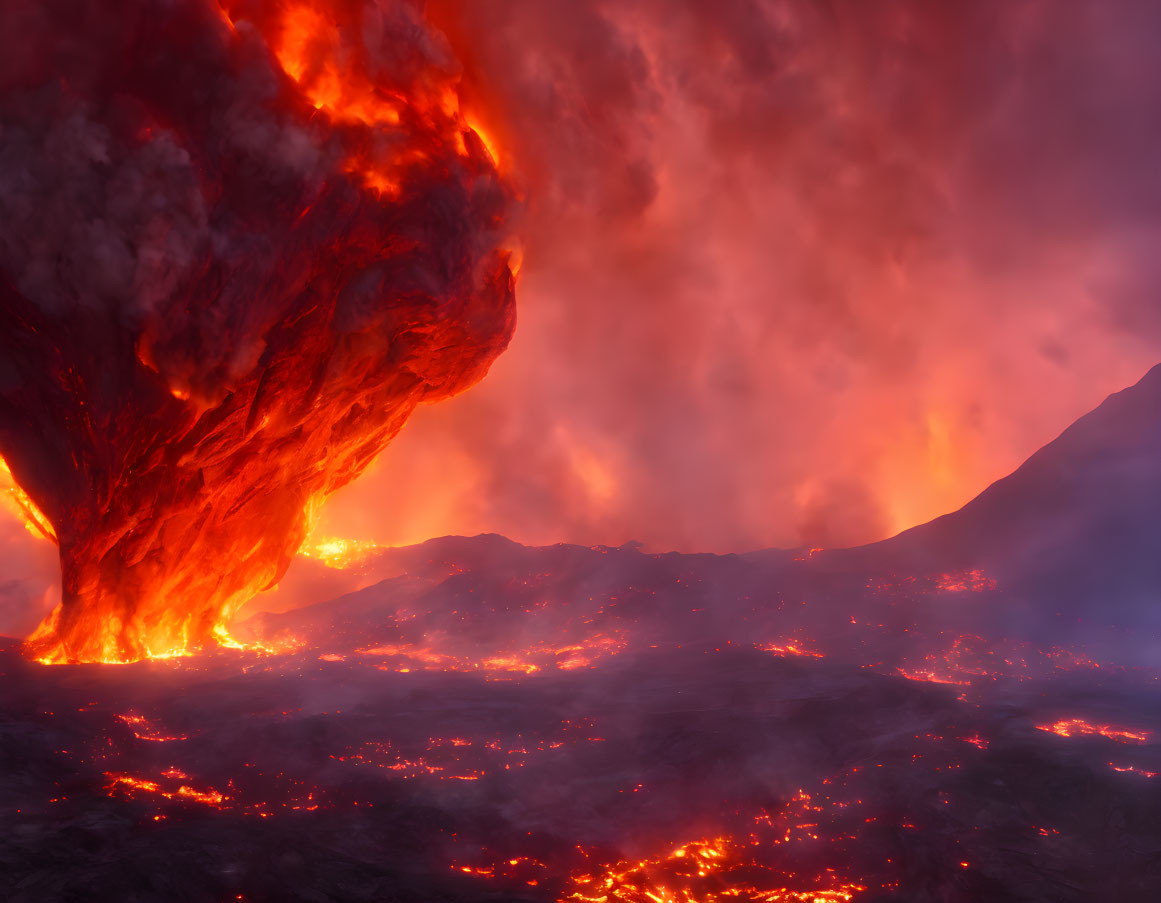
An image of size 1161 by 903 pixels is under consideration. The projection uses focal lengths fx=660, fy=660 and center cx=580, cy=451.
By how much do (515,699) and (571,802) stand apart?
14.3 feet

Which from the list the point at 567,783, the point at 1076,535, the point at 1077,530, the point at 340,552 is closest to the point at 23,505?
the point at 567,783

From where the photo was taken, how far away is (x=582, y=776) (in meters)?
8.93

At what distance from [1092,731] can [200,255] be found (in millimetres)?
17158

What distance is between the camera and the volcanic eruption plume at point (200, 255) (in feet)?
34.9

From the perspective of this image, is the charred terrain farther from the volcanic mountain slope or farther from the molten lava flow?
the molten lava flow

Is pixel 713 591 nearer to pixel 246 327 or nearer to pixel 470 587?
pixel 470 587

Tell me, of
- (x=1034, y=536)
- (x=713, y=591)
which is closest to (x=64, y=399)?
(x=713, y=591)

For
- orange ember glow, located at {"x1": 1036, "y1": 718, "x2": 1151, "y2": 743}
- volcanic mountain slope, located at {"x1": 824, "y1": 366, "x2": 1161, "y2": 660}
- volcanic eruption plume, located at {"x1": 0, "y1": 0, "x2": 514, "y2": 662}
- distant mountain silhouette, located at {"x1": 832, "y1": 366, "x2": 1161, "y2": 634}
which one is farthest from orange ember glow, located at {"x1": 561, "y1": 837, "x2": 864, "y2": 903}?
distant mountain silhouette, located at {"x1": 832, "y1": 366, "x2": 1161, "y2": 634}

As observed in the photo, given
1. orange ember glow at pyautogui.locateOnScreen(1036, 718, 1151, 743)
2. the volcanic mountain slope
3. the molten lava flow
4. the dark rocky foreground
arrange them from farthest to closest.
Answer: the molten lava flow
the volcanic mountain slope
orange ember glow at pyautogui.locateOnScreen(1036, 718, 1151, 743)
the dark rocky foreground

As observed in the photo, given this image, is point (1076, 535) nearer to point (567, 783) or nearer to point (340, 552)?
point (567, 783)

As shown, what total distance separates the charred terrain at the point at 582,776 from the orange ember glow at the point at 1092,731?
88 mm

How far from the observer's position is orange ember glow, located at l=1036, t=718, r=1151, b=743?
35.7ft

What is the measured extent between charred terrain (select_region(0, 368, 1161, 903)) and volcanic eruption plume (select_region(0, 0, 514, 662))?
350 centimetres

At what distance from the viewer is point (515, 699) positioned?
1238 centimetres
